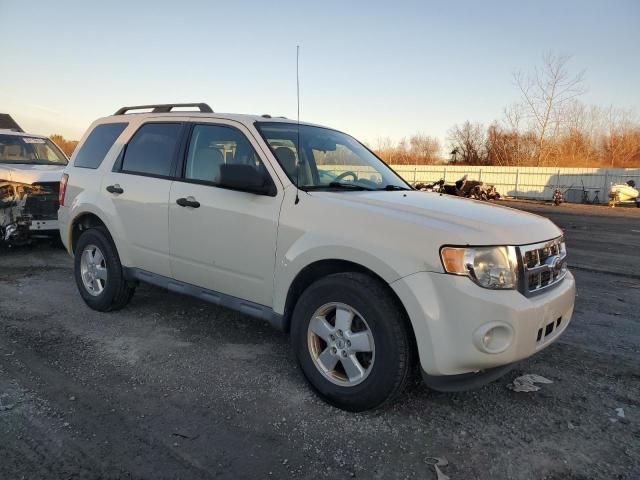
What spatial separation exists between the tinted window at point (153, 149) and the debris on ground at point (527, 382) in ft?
10.6

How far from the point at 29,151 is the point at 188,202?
646 centimetres

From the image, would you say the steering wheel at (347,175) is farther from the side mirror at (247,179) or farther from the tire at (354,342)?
the tire at (354,342)

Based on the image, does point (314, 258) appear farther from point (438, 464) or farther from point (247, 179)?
point (438, 464)

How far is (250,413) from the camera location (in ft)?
10.2

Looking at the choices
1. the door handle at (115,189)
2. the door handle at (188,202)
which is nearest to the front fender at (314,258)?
the door handle at (188,202)

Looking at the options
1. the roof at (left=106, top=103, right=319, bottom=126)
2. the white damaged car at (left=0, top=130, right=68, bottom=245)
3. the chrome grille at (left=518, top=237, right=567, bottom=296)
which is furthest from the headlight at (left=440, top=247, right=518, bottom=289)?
the white damaged car at (left=0, top=130, right=68, bottom=245)

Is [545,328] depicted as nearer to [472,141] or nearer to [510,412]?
[510,412]

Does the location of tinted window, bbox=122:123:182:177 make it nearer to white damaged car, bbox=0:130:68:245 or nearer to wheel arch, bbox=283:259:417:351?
wheel arch, bbox=283:259:417:351

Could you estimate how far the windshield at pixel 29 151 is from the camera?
851 cm

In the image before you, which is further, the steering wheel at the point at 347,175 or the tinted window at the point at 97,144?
the tinted window at the point at 97,144

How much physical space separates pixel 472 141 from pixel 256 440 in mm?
54357

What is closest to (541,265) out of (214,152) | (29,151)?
(214,152)

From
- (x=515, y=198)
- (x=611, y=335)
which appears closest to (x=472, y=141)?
(x=515, y=198)

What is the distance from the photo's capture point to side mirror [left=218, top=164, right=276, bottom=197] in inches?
136
